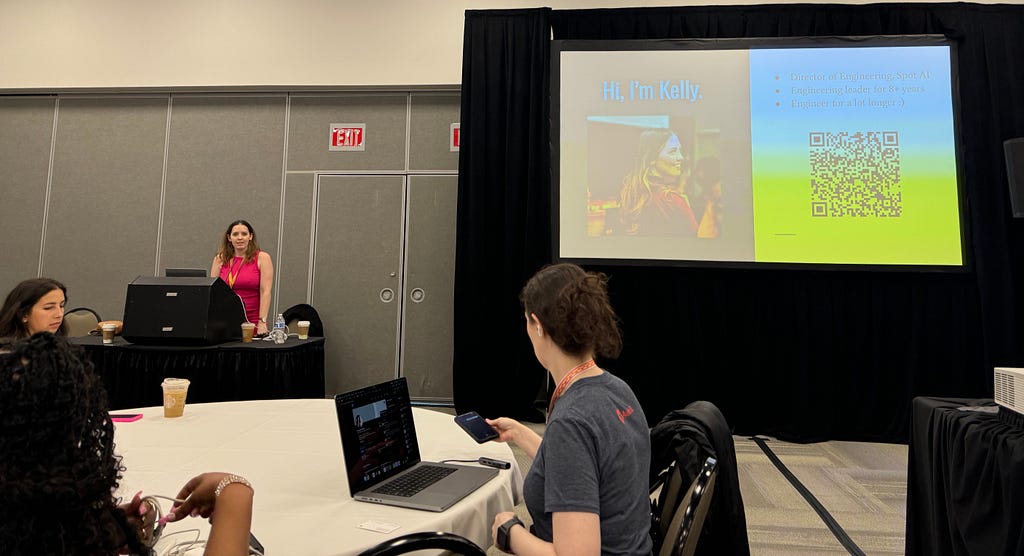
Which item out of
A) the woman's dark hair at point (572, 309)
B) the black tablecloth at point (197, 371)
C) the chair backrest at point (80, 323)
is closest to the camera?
the woman's dark hair at point (572, 309)

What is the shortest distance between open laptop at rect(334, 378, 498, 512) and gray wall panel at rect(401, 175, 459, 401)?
3.33 metres

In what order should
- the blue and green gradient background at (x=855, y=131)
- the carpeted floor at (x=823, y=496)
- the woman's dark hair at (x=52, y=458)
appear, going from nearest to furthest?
1. the woman's dark hair at (x=52, y=458)
2. the carpeted floor at (x=823, y=496)
3. the blue and green gradient background at (x=855, y=131)

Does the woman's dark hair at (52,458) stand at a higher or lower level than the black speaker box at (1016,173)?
lower

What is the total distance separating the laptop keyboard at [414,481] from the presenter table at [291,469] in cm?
6

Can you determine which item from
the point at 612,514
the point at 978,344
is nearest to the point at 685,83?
the point at 978,344

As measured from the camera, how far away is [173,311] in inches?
115

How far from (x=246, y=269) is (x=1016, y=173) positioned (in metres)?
5.36

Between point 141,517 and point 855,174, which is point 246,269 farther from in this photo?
point 855,174

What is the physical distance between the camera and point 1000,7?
153 inches

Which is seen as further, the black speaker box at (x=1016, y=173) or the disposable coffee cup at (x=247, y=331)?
the black speaker box at (x=1016, y=173)

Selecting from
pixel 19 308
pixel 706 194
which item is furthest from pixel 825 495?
pixel 19 308

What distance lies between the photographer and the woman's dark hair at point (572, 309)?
1104mm

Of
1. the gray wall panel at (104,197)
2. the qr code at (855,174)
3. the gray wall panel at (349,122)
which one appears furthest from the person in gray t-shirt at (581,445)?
the gray wall panel at (104,197)

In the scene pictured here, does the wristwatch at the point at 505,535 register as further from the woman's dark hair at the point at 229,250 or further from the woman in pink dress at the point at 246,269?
the woman's dark hair at the point at 229,250
